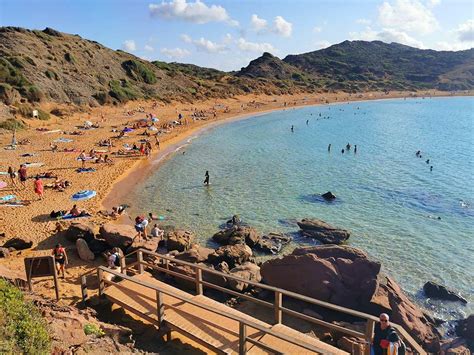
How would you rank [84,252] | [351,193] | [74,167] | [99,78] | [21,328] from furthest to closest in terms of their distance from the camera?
[99,78] < [74,167] < [351,193] < [84,252] < [21,328]

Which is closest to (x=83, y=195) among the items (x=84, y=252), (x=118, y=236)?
(x=84, y=252)

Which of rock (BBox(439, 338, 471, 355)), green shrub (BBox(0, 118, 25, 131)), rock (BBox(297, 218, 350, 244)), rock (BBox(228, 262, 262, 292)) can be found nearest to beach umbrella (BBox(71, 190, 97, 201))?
rock (BBox(297, 218, 350, 244))

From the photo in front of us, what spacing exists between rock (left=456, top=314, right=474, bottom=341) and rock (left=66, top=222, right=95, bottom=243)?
49.8ft

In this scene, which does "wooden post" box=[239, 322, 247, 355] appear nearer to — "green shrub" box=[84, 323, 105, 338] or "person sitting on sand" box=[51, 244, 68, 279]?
"green shrub" box=[84, 323, 105, 338]

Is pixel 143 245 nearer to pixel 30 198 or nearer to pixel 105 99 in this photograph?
pixel 30 198

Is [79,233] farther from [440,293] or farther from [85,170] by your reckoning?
[440,293]

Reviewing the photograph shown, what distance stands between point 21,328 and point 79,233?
36.1 feet

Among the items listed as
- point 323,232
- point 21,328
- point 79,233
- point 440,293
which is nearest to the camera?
point 21,328

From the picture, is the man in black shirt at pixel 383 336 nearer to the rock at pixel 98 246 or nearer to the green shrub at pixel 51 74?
the rock at pixel 98 246

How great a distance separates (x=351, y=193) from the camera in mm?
30047

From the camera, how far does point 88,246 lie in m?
17.0

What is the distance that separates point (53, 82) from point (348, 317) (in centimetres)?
5894

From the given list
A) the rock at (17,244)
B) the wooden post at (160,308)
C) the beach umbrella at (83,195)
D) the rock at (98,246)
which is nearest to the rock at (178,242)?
the rock at (98,246)

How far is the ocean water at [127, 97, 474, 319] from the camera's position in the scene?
19.9m
